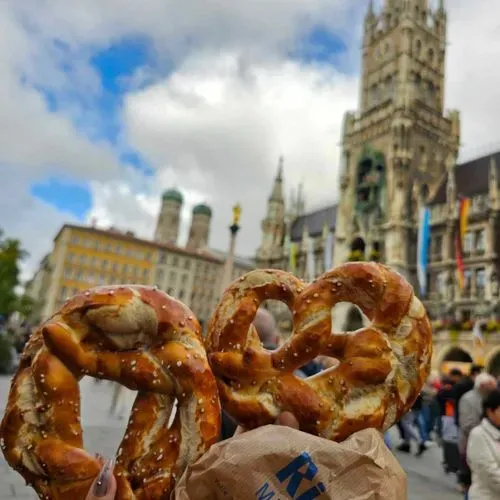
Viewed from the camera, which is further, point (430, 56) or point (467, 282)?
point (430, 56)

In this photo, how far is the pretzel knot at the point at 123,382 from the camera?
1.62 m

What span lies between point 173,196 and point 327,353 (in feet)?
→ 313

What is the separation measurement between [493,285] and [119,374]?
2728cm

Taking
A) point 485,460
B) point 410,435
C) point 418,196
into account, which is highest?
point 418,196

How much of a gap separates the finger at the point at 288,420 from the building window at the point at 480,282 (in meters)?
27.2

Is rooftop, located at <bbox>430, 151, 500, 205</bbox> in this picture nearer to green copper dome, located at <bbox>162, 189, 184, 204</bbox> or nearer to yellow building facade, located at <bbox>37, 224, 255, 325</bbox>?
yellow building facade, located at <bbox>37, 224, 255, 325</bbox>

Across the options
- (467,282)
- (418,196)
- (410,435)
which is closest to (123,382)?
(410,435)

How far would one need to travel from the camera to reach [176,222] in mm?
94875

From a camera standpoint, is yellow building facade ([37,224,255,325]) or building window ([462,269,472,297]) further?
yellow building facade ([37,224,255,325])

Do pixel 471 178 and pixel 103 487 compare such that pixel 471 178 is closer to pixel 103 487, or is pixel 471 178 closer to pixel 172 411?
pixel 172 411

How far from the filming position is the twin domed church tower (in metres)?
93.1

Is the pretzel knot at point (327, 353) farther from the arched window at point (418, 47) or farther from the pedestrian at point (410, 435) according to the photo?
the arched window at point (418, 47)

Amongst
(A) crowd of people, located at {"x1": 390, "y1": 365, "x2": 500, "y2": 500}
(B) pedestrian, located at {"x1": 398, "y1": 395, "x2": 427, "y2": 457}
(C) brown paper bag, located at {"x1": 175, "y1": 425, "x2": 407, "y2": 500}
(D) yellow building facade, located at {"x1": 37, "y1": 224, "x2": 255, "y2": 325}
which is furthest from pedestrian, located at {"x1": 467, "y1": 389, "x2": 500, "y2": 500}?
(D) yellow building facade, located at {"x1": 37, "y1": 224, "x2": 255, "y2": 325}

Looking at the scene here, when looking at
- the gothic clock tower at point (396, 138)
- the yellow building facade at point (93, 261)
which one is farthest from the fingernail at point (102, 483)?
the yellow building facade at point (93, 261)
